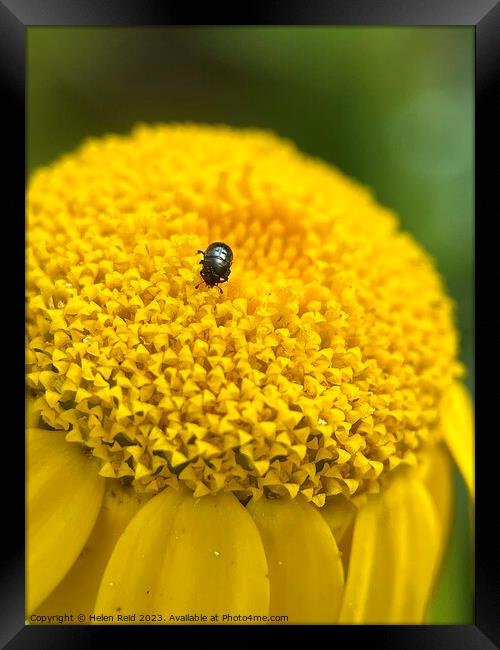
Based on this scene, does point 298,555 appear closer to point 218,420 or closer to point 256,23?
point 218,420

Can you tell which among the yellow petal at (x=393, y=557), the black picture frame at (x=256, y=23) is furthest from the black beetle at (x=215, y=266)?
the yellow petal at (x=393, y=557)

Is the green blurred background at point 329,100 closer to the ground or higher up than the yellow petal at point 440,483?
higher up

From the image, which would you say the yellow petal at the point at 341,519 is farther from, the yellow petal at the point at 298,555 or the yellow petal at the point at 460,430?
the yellow petal at the point at 460,430

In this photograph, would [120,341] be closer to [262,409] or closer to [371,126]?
[262,409]

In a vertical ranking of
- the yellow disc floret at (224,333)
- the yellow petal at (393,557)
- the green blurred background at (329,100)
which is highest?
the green blurred background at (329,100)

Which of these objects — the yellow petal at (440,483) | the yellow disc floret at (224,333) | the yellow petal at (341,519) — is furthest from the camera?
the yellow petal at (440,483)

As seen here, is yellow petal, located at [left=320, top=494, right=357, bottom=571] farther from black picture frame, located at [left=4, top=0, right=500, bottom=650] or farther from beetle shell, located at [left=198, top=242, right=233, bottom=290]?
beetle shell, located at [left=198, top=242, right=233, bottom=290]
